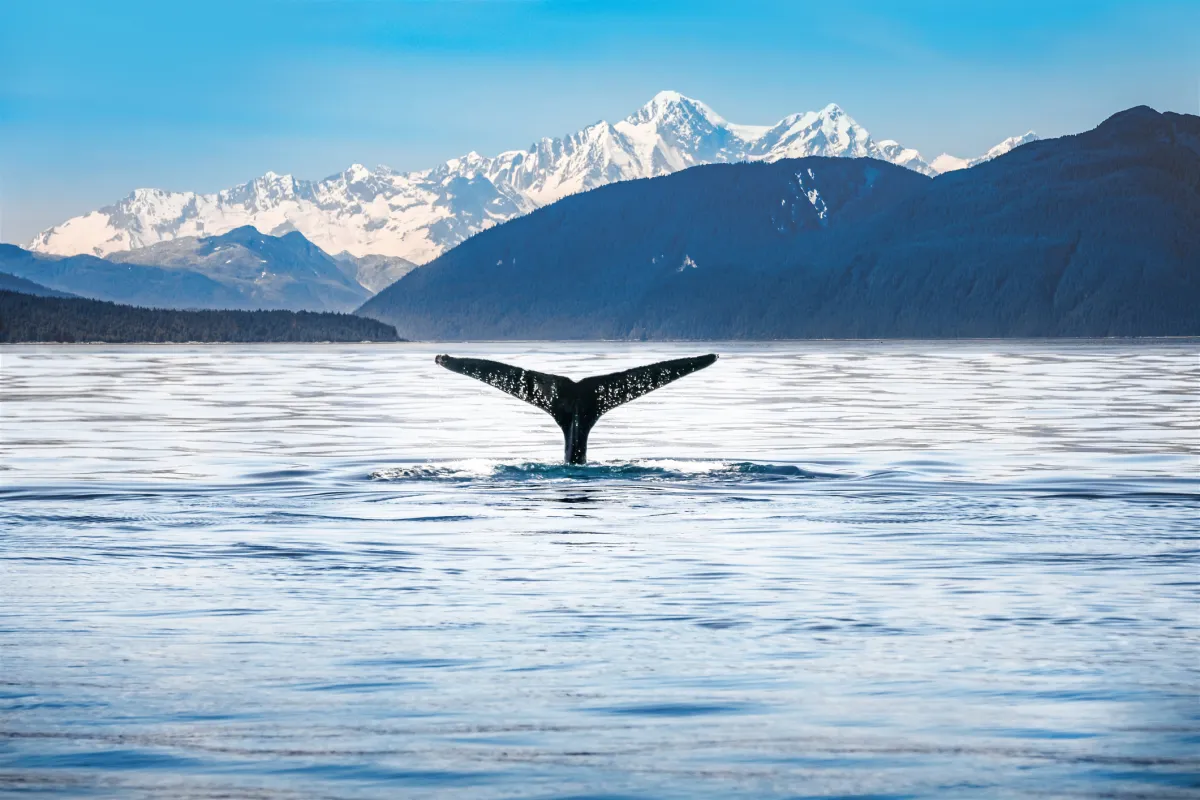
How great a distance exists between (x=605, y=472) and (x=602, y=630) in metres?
15.4

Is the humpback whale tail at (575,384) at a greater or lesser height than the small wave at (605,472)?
greater

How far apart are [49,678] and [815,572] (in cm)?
780

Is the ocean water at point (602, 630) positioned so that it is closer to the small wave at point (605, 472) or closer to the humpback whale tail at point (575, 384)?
the small wave at point (605, 472)

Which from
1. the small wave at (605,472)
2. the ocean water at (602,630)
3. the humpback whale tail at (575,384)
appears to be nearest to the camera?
the ocean water at (602,630)

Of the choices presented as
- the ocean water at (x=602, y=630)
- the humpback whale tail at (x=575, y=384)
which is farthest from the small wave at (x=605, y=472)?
the humpback whale tail at (x=575, y=384)

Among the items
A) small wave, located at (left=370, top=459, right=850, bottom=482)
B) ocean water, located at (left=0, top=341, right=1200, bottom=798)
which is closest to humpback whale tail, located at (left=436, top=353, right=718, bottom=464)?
small wave, located at (left=370, top=459, right=850, bottom=482)

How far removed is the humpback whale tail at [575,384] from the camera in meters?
26.2

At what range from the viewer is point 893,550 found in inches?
750

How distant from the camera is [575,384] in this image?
94.2ft

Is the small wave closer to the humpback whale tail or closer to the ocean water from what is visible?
the ocean water

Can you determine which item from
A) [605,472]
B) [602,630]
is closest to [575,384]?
[605,472]

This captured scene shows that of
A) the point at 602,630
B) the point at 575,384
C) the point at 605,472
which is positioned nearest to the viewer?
Result: the point at 602,630

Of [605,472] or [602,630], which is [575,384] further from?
[602,630]

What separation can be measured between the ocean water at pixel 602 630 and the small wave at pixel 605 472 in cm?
16
